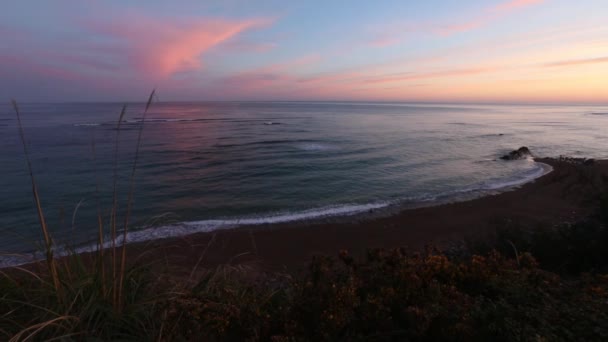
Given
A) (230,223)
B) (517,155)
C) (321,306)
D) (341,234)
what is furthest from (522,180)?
(321,306)

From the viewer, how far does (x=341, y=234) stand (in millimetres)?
10242

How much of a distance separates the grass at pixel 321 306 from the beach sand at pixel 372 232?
15.7 ft

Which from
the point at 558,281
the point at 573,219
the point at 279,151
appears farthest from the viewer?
the point at 279,151

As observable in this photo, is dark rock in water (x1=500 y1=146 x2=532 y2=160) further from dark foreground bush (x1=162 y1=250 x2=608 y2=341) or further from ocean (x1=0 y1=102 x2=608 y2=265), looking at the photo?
dark foreground bush (x1=162 y1=250 x2=608 y2=341)

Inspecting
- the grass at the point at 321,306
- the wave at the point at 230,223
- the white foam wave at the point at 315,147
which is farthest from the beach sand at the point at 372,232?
the white foam wave at the point at 315,147

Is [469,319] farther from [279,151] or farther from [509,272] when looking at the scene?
[279,151]

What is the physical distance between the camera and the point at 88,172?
1827 centimetres

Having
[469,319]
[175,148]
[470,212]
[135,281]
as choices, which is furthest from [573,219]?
[175,148]

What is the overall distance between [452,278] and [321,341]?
154 cm

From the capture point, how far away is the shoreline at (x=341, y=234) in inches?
343

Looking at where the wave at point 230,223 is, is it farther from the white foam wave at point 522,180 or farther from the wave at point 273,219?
the white foam wave at point 522,180

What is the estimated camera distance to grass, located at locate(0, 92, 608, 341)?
211 cm

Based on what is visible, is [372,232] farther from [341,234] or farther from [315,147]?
[315,147]

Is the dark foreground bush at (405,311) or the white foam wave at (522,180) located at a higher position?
the dark foreground bush at (405,311)
